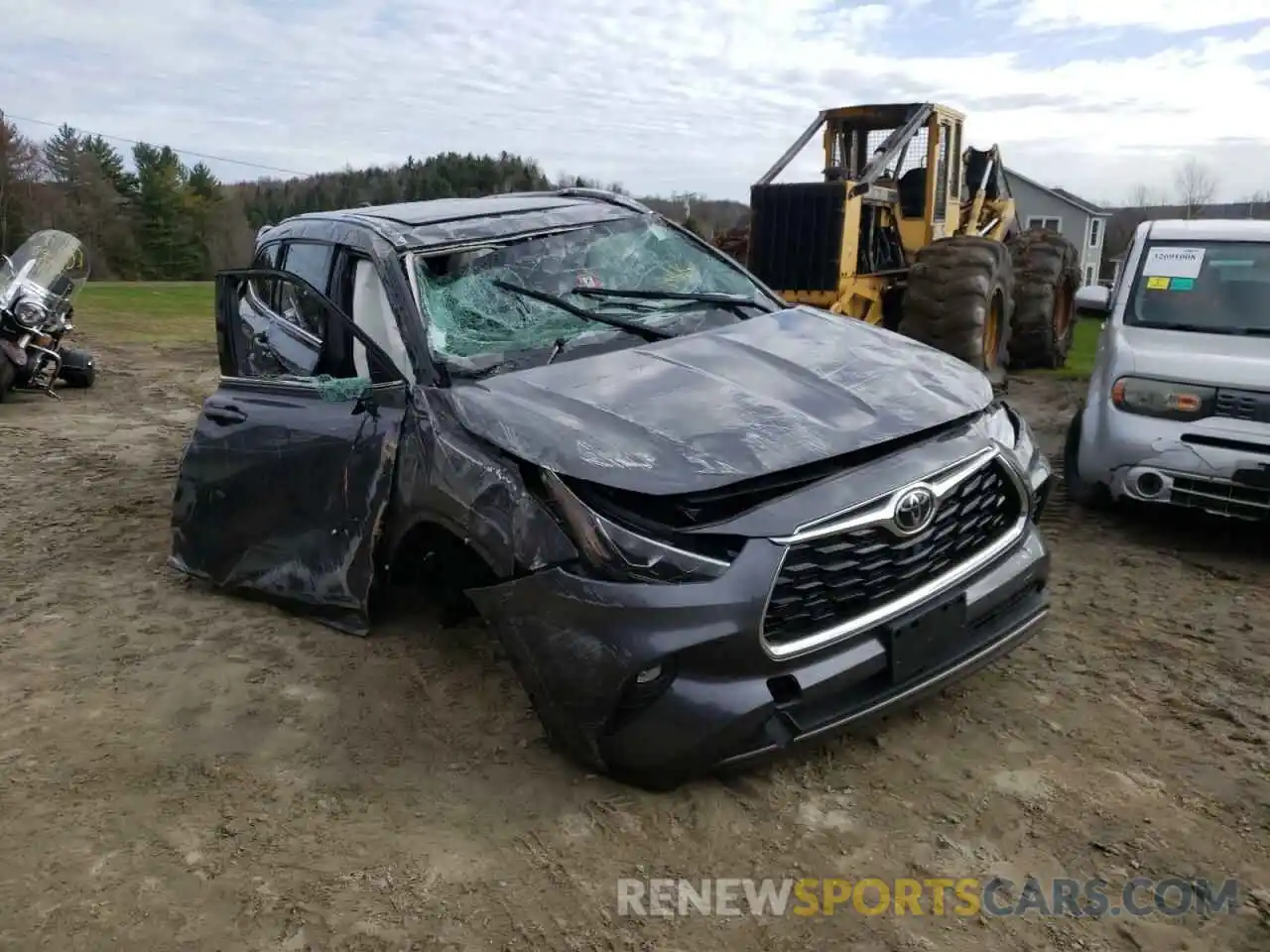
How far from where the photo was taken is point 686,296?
13.7 ft

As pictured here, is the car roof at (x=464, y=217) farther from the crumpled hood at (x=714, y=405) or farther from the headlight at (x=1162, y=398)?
the headlight at (x=1162, y=398)

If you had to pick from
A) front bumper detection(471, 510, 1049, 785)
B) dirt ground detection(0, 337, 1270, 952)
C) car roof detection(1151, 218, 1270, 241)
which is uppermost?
car roof detection(1151, 218, 1270, 241)

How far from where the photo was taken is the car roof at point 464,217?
13.5 feet

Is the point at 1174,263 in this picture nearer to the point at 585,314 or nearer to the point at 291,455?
the point at 585,314

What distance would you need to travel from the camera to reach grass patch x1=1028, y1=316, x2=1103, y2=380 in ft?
35.1

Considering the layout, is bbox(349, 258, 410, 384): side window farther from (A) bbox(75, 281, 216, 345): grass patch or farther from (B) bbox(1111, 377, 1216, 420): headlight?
(A) bbox(75, 281, 216, 345): grass patch

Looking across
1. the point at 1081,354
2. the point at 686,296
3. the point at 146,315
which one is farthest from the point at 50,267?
the point at 1081,354

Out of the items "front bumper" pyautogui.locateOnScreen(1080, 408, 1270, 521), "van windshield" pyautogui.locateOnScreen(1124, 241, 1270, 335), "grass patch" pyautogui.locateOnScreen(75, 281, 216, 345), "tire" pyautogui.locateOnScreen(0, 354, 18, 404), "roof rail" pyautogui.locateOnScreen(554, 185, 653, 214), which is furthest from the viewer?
"grass patch" pyautogui.locateOnScreen(75, 281, 216, 345)

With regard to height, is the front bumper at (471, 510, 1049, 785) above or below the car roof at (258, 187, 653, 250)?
below

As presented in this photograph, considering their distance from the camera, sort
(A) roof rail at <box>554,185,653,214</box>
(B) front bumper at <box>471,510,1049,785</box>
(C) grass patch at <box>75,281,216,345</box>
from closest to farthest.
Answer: (B) front bumper at <box>471,510,1049,785</box> < (A) roof rail at <box>554,185,653,214</box> < (C) grass patch at <box>75,281,216,345</box>

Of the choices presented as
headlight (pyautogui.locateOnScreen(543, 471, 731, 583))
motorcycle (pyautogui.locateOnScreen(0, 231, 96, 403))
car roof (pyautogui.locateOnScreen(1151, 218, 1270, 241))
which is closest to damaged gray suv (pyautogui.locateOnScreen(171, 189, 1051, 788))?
headlight (pyautogui.locateOnScreen(543, 471, 731, 583))

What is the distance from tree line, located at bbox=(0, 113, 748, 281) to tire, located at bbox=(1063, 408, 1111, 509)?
39.6m

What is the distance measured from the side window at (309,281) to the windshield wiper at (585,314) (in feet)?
2.65

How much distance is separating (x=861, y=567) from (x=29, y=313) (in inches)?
411
